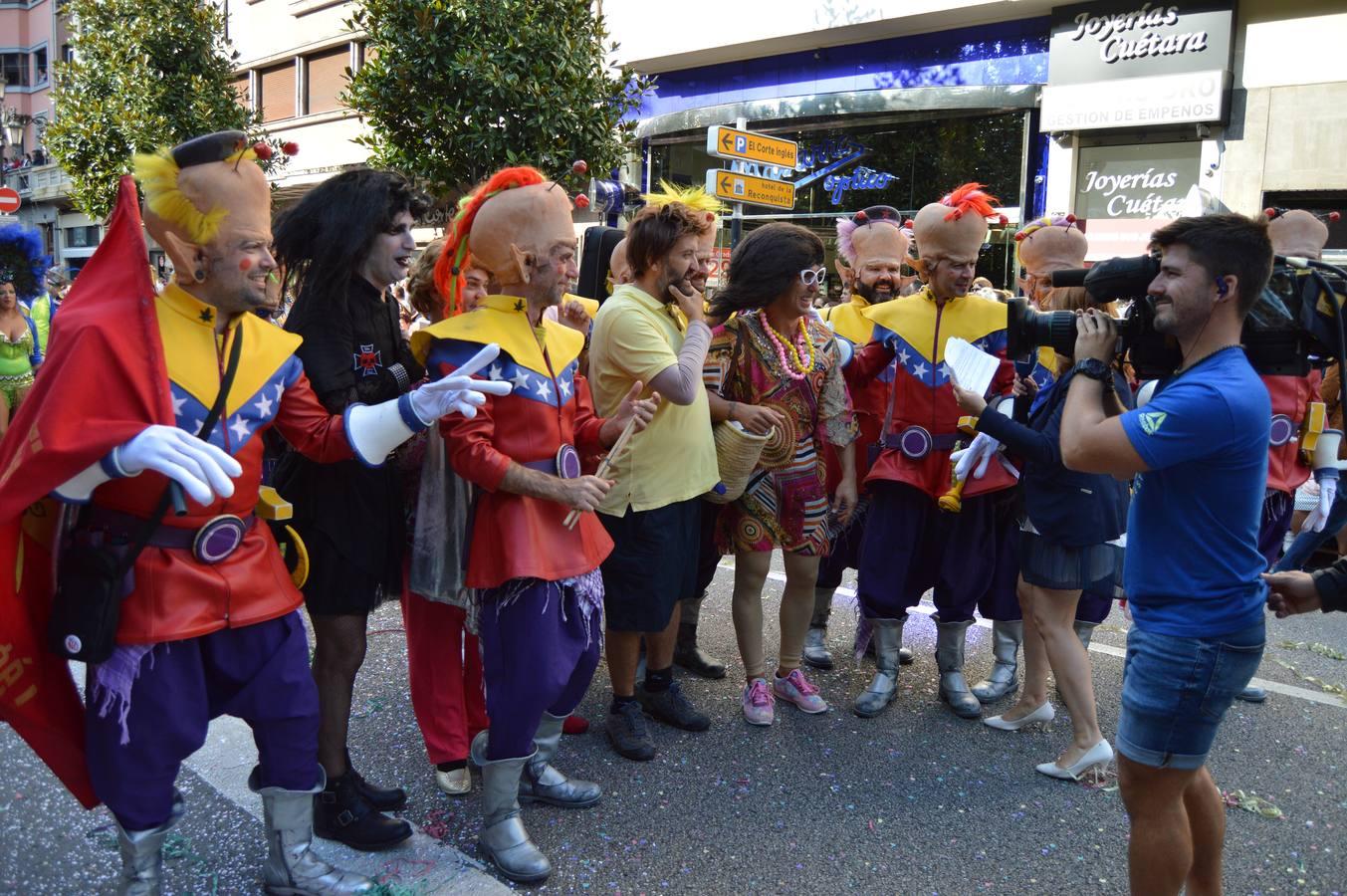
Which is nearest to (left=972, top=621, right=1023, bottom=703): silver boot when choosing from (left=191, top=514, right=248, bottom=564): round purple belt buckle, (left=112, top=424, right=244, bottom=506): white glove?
(left=191, top=514, right=248, bottom=564): round purple belt buckle

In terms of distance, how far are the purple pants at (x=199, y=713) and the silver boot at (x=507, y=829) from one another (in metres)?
0.51

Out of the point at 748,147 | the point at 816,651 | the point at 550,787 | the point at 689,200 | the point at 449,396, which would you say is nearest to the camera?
the point at 449,396

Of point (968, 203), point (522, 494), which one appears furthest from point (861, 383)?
point (522, 494)

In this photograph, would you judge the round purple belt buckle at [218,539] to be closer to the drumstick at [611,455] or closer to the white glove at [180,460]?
the white glove at [180,460]

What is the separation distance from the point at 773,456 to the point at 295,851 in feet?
7.18

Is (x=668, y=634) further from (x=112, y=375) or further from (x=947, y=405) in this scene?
(x=112, y=375)

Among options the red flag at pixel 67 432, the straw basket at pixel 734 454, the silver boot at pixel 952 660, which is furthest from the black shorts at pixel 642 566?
the red flag at pixel 67 432

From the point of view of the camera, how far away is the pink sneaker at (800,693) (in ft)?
13.4

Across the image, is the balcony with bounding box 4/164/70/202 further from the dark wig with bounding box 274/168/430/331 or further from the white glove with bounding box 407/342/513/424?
the white glove with bounding box 407/342/513/424

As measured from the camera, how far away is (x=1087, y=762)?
138 inches

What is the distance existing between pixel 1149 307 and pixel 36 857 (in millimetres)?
3446

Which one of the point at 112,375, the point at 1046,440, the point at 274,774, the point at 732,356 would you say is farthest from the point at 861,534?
the point at 112,375

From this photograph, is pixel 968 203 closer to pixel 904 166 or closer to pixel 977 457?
pixel 977 457

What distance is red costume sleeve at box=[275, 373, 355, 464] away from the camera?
2588mm
